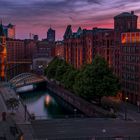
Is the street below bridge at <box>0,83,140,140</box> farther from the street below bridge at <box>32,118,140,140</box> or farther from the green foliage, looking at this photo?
the green foliage

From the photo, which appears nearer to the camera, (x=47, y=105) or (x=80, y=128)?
(x=80, y=128)

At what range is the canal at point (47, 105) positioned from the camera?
9769 cm

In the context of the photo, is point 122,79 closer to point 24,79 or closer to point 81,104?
point 81,104

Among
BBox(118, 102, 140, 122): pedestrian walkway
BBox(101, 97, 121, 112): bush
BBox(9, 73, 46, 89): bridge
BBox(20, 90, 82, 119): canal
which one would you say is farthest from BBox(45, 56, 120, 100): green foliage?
BBox(9, 73, 46, 89): bridge

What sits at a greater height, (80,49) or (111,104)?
(80,49)

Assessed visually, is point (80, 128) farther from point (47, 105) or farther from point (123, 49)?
point (47, 105)

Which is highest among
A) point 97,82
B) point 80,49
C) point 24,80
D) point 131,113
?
point 80,49

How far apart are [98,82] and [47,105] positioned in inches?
1205

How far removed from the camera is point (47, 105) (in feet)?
377

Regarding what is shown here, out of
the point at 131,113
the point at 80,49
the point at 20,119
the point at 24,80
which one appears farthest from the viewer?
the point at 80,49

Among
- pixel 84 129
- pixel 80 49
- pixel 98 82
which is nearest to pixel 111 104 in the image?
pixel 98 82

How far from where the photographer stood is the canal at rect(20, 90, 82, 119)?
320 feet

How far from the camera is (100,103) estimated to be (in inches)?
3573

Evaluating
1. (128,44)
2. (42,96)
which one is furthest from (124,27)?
(42,96)
